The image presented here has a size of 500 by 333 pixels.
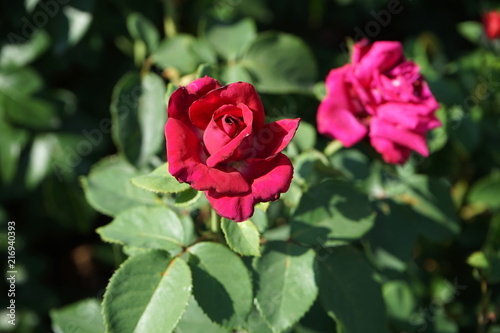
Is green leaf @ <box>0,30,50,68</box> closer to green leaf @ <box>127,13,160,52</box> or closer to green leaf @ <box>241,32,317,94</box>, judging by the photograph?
green leaf @ <box>127,13,160,52</box>

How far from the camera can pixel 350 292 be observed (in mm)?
1133

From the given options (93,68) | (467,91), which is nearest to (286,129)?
(467,91)

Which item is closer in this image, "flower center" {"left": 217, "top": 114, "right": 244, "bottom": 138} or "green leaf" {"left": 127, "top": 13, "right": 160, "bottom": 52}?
"flower center" {"left": 217, "top": 114, "right": 244, "bottom": 138}

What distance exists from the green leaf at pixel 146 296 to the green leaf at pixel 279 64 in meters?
0.61

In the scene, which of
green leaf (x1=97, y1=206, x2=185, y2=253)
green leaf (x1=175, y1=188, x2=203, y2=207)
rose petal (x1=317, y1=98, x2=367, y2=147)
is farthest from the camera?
rose petal (x1=317, y1=98, x2=367, y2=147)

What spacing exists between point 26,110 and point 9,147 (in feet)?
0.42

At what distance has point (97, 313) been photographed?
4.55ft

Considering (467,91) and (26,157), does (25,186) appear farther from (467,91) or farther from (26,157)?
(467,91)

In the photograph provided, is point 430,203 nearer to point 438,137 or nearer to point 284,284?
point 438,137

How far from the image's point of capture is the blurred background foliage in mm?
1409

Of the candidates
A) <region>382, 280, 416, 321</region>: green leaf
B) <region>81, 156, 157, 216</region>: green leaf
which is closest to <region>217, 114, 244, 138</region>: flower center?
<region>81, 156, 157, 216</region>: green leaf

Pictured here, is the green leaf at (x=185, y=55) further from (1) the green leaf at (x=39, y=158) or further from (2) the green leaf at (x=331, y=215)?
(1) the green leaf at (x=39, y=158)

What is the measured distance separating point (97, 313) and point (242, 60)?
77cm

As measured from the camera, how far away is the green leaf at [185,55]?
4.56 feet
